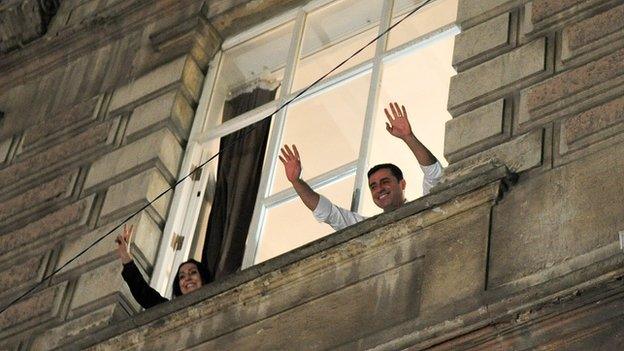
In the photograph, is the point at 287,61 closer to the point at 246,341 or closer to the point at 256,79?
the point at 256,79

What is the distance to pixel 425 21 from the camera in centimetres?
1047

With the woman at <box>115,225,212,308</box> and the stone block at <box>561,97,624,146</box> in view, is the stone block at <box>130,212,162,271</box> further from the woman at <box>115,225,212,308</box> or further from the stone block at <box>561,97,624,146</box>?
the stone block at <box>561,97,624,146</box>

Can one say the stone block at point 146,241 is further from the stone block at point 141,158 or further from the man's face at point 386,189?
the man's face at point 386,189

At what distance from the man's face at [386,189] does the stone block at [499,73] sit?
1.67 feet

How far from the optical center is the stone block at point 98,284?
9.73 m

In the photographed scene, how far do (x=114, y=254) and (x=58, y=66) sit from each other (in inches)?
109

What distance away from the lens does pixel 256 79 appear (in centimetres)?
1132

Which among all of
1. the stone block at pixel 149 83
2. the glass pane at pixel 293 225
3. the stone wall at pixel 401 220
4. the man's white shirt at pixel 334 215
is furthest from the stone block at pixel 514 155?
the stone block at pixel 149 83

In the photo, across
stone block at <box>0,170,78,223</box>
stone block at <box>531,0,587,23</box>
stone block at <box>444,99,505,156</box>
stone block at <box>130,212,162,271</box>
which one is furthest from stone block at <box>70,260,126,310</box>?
stone block at <box>531,0,587,23</box>

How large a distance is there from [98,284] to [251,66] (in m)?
2.28

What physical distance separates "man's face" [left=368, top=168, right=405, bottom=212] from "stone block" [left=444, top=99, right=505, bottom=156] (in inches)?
17.8

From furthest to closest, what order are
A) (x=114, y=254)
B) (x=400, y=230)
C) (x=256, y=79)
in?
(x=256, y=79) < (x=114, y=254) < (x=400, y=230)

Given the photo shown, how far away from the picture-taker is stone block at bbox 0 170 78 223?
10.8m

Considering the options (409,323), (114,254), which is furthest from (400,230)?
(114,254)
